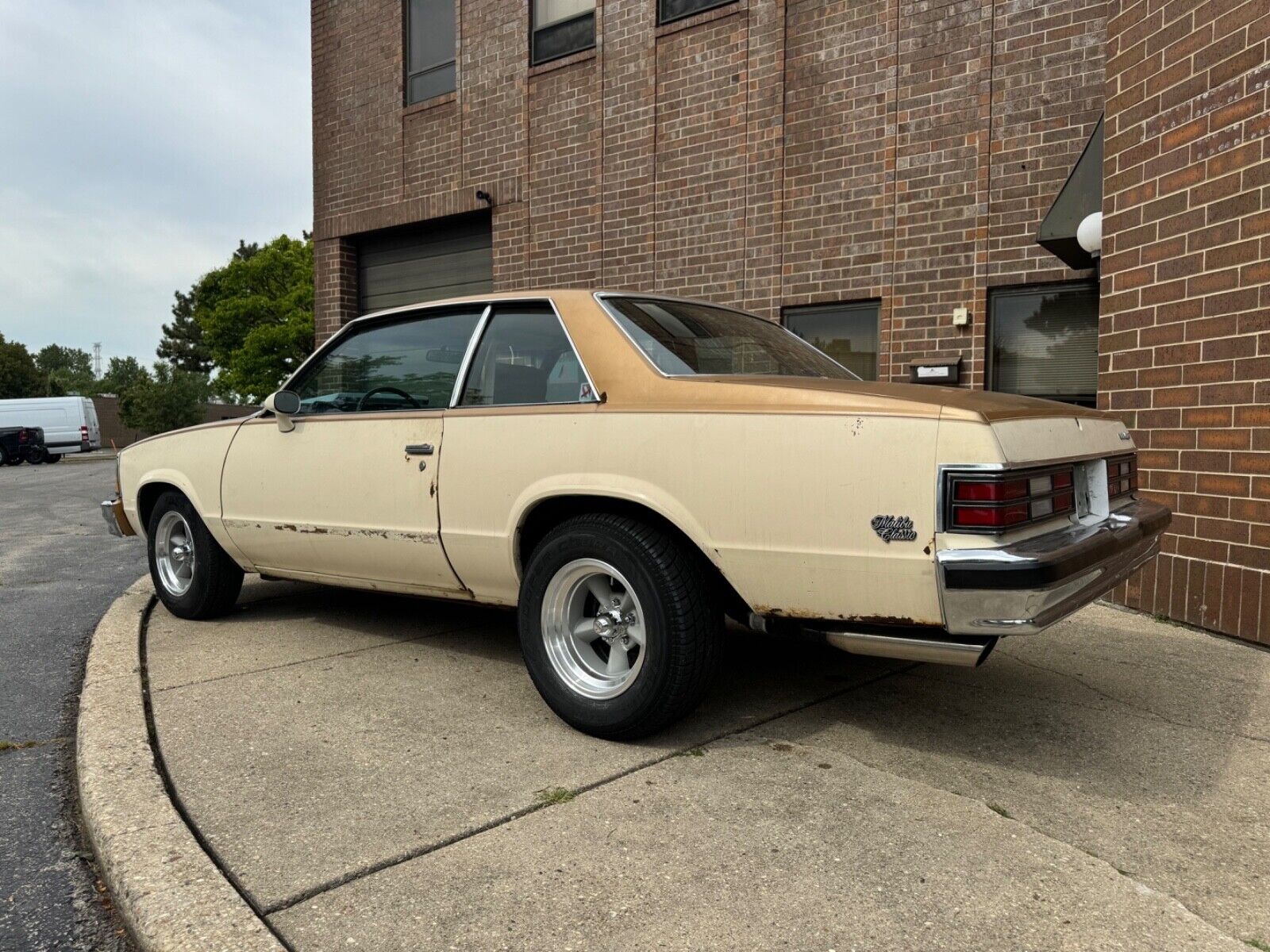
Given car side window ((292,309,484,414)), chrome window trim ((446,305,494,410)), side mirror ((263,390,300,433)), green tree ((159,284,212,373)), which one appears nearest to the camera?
chrome window trim ((446,305,494,410))

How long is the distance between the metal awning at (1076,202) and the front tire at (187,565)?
5648 millimetres

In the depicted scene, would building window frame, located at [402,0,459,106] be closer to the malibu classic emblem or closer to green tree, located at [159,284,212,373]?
the malibu classic emblem

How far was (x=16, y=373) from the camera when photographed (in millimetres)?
57312

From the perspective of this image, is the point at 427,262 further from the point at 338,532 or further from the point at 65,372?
the point at 65,372

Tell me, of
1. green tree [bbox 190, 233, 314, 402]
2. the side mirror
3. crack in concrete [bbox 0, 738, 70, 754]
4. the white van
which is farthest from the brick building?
green tree [bbox 190, 233, 314, 402]

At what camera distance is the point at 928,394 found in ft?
9.37

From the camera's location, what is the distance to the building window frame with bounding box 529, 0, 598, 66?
32.3 ft

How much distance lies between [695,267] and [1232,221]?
506 cm

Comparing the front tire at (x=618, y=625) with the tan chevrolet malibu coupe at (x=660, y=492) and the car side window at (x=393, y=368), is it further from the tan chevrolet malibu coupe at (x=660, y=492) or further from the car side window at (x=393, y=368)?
the car side window at (x=393, y=368)

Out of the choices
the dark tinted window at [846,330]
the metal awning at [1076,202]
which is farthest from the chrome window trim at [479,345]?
the dark tinted window at [846,330]

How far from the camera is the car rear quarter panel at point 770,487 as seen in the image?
261cm

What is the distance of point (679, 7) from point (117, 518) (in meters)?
7.10

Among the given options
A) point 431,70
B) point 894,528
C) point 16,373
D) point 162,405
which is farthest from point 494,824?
point 16,373

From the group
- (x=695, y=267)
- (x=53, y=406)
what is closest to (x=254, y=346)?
(x=53, y=406)
